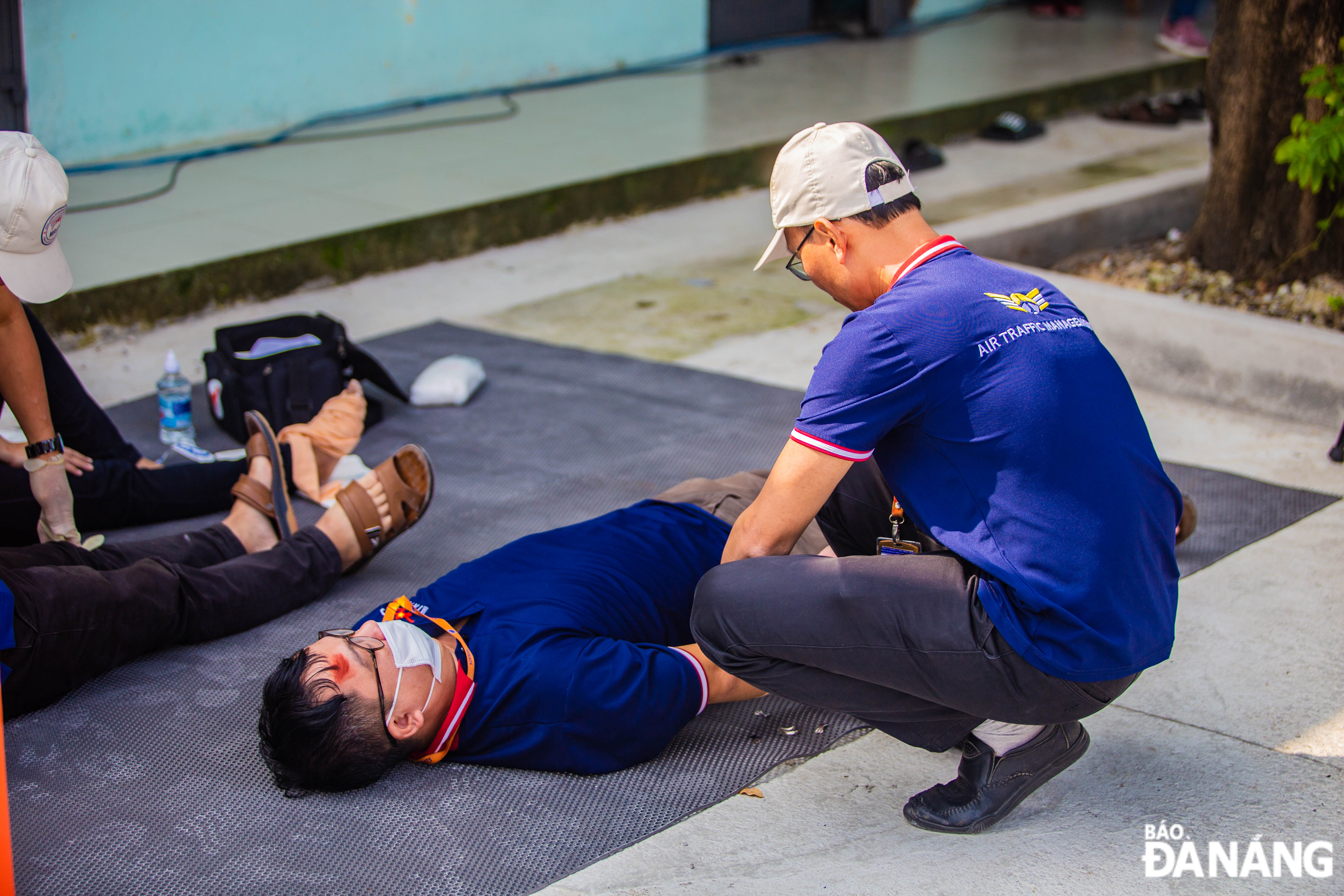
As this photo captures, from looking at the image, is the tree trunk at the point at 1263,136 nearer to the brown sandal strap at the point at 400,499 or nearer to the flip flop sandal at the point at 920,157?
the flip flop sandal at the point at 920,157

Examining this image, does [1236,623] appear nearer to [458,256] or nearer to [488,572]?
[488,572]

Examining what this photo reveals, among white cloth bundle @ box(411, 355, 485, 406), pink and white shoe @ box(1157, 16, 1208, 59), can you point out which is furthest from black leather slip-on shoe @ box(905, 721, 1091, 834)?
pink and white shoe @ box(1157, 16, 1208, 59)

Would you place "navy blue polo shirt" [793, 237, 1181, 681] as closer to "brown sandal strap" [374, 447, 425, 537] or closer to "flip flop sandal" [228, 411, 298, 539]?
"brown sandal strap" [374, 447, 425, 537]

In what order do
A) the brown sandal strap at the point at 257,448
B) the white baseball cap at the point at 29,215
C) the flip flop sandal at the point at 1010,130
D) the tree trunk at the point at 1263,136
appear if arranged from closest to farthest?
the white baseball cap at the point at 29,215
the brown sandal strap at the point at 257,448
the tree trunk at the point at 1263,136
the flip flop sandal at the point at 1010,130

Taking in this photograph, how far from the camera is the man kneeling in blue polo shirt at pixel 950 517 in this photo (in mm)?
1853

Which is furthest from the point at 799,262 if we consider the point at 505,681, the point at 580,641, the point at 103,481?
the point at 103,481

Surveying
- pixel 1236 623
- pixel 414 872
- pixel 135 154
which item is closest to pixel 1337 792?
pixel 1236 623

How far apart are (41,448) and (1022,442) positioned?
2203mm

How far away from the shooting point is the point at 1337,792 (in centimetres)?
216

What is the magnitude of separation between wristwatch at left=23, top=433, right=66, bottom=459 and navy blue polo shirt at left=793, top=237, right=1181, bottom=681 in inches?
73.9

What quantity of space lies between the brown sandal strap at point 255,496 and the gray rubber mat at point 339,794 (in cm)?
27

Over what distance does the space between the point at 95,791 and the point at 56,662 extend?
305 mm

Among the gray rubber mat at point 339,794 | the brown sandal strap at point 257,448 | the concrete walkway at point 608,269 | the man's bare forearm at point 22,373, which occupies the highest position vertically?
the man's bare forearm at point 22,373

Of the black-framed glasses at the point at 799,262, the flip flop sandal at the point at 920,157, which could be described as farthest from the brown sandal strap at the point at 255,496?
the flip flop sandal at the point at 920,157
